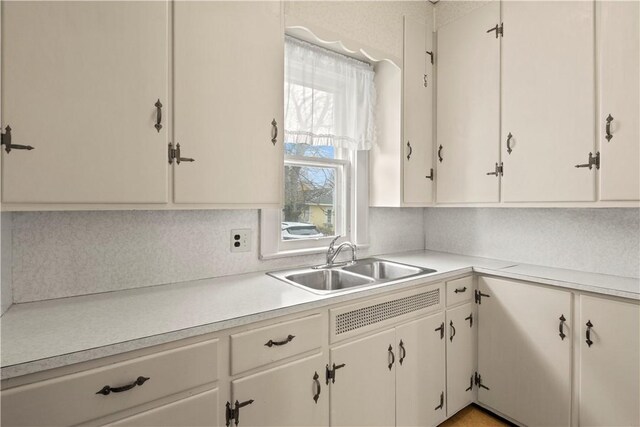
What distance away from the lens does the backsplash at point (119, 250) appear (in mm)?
1336

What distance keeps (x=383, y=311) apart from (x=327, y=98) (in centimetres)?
138

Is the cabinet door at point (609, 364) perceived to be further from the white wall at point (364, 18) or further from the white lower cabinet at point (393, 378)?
the white wall at point (364, 18)

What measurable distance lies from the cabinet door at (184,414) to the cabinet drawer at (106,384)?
4 cm

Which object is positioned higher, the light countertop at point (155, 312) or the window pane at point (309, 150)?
the window pane at point (309, 150)

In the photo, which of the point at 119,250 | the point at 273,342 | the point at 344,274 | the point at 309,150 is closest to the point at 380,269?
the point at 344,274

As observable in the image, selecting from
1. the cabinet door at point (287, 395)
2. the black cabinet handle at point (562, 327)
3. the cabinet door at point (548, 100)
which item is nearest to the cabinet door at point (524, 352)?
the black cabinet handle at point (562, 327)

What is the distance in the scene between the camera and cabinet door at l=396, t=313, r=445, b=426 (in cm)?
173

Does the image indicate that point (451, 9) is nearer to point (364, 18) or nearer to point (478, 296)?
point (364, 18)

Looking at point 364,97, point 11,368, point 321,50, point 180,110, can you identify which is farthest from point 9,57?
point 364,97

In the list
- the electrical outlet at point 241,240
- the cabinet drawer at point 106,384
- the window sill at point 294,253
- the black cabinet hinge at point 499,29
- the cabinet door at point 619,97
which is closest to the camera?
the cabinet drawer at point 106,384

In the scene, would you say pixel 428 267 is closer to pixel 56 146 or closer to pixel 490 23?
pixel 490 23

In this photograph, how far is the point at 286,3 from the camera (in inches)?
69.7

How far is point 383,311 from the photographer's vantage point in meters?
1.65

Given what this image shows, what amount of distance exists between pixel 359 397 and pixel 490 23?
238 cm
